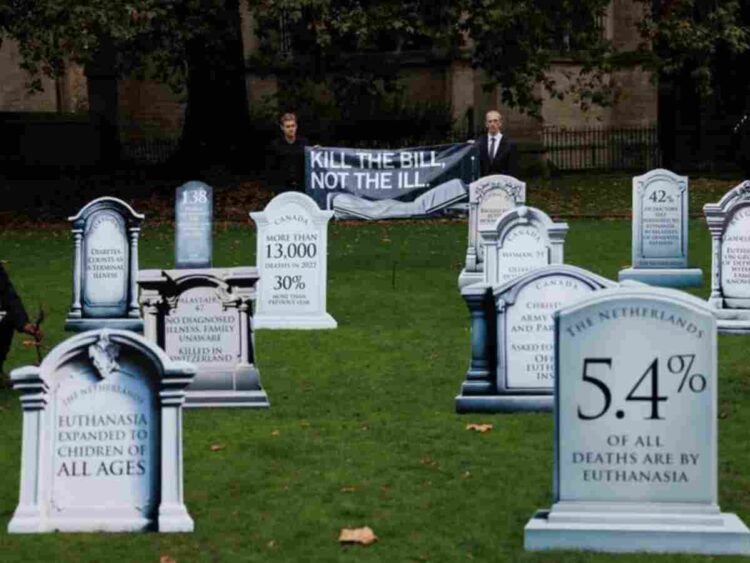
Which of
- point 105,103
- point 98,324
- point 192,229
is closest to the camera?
point 98,324

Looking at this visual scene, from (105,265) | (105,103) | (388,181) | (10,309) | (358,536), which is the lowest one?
(358,536)

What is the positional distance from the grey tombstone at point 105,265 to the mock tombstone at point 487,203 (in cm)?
535

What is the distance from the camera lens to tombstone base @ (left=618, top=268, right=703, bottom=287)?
21.4 metres

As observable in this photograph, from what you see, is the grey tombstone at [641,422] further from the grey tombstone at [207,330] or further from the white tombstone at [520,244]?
the white tombstone at [520,244]

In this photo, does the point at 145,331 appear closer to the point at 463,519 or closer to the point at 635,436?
the point at 463,519

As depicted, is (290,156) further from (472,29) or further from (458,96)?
(458,96)

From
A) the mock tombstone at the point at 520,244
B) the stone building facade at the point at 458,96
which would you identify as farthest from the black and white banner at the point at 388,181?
the stone building facade at the point at 458,96

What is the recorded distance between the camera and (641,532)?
8.77 metres

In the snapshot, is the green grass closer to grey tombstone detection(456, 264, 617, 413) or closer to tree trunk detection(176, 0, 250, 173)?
grey tombstone detection(456, 264, 617, 413)

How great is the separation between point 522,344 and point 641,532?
3777mm

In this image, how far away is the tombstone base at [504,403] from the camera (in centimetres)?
1264

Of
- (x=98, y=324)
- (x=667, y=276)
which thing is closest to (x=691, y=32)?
(x=667, y=276)

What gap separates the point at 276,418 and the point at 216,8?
22.5m

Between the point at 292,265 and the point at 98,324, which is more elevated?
the point at 292,265
